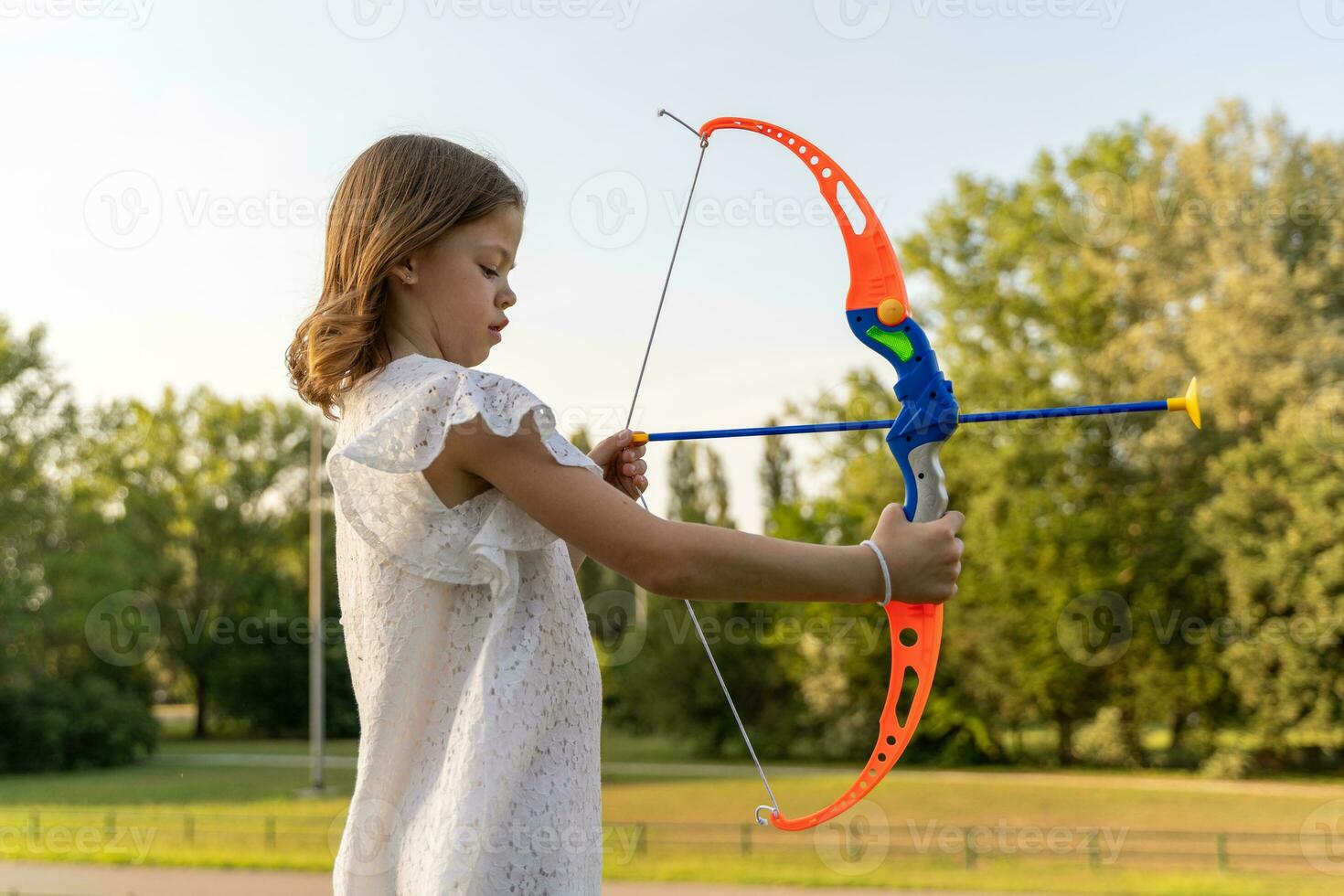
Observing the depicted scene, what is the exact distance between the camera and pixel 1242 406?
22.0 metres

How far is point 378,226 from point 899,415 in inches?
29.2

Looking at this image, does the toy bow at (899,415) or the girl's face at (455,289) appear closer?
the girl's face at (455,289)

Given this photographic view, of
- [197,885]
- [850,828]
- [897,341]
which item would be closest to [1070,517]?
[850,828]

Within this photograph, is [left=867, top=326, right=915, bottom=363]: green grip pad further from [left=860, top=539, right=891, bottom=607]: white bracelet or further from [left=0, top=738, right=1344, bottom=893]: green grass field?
[left=0, top=738, right=1344, bottom=893]: green grass field

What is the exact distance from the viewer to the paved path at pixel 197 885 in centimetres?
1230

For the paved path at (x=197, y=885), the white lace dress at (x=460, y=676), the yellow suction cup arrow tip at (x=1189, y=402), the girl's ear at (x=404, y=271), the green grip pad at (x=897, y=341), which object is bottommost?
the paved path at (x=197, y=885)

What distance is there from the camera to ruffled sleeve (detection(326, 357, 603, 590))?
134cm

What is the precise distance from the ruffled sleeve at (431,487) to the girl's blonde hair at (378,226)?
15cm

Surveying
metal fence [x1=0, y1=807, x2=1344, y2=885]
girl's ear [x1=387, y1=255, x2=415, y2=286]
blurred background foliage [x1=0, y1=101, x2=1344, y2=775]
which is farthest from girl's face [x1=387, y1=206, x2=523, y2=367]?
blurred background foliage [x1=0, y1=101, x2=1344, y2=775]

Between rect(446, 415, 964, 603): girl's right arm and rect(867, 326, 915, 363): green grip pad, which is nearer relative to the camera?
rect(446, 415, 964, 603): girl's right arm

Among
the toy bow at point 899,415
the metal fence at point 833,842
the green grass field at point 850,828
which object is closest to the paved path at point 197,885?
the green grass field at point 850,828

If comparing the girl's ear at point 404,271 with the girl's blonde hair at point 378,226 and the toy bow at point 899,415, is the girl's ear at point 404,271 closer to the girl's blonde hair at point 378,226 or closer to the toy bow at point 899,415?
the girl's blonde hair at point 378,226

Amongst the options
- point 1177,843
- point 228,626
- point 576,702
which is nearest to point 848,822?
point 1177,843

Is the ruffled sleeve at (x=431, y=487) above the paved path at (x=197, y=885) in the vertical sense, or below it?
above
